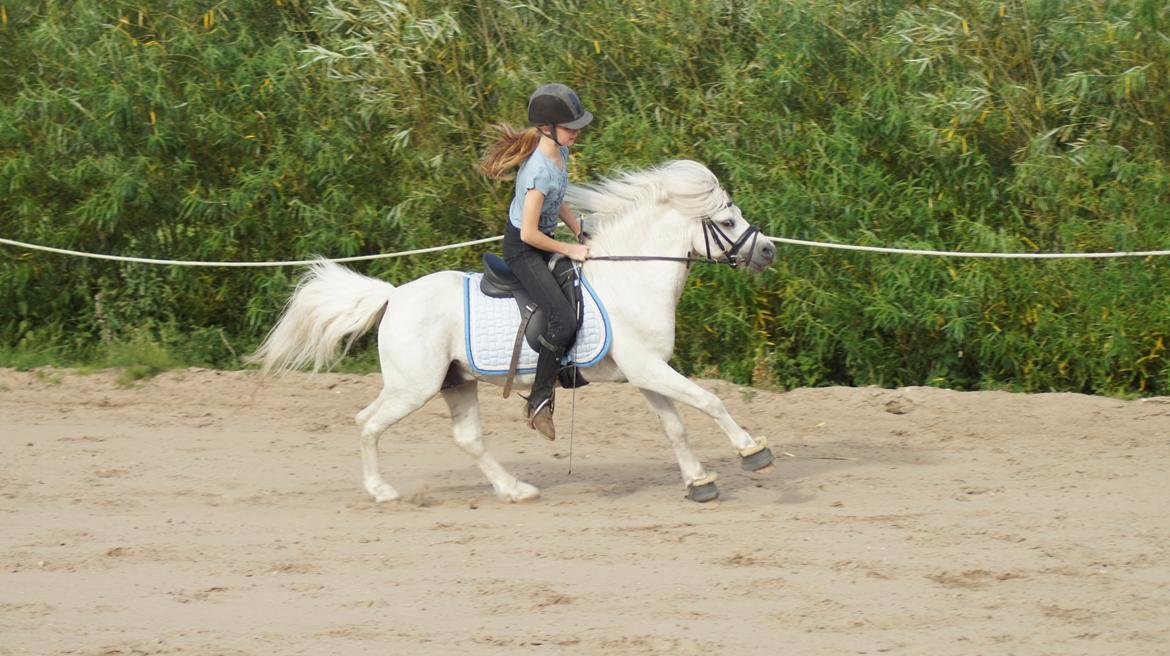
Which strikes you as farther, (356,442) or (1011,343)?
(1011,343)

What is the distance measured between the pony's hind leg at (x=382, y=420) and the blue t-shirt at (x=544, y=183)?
1046 millimetres

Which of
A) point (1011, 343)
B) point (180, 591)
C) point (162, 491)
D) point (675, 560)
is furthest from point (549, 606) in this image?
point (1011, 343)

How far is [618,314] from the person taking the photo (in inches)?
269

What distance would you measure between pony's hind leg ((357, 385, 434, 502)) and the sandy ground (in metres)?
0.14

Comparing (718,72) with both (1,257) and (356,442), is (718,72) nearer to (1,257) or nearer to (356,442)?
(356,442)

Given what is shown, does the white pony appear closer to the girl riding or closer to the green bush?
the girl riding

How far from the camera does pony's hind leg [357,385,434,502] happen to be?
699cm

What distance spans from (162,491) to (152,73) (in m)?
4.68

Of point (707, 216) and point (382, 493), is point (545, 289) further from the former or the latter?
point (382, 493)

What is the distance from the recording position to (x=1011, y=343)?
9477mm

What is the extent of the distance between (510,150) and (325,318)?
1389 millimetres

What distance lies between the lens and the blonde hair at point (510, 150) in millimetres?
6766

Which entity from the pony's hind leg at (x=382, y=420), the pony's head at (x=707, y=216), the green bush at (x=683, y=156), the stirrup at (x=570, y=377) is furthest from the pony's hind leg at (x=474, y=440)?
the green bush at (x=683, y=156)

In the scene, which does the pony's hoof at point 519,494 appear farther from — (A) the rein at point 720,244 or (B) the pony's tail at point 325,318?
(A) the rein at point 720,244
